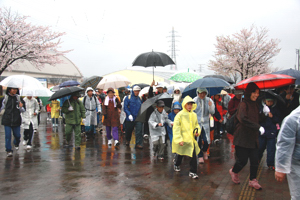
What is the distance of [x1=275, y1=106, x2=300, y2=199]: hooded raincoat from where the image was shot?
10.1 feet

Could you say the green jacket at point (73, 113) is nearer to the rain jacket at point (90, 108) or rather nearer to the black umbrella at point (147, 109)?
the rain jacket at point (90, 108)

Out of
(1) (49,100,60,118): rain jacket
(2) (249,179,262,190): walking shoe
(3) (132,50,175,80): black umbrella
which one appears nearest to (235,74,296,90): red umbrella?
(2) (249,179,262,190): walking shoe

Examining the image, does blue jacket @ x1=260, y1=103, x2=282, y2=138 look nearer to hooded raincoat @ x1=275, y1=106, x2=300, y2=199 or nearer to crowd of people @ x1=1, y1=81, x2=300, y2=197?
crowd of people @ x1=1, y1=81, x2=300, y2=197

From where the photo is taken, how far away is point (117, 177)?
19.2 feet

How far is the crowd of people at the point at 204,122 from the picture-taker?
3.18 metres

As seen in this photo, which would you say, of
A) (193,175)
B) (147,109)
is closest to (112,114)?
(147,109)

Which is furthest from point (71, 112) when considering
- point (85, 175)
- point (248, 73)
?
point (248, 73)

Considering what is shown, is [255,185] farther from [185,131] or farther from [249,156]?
[185,131]

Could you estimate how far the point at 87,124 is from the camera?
10.6 meters

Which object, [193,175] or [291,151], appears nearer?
[291,151]

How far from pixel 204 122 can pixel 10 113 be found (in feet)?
16.6

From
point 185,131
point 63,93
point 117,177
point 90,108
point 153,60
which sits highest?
point 153,60

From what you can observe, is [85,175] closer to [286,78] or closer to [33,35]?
[286,78]

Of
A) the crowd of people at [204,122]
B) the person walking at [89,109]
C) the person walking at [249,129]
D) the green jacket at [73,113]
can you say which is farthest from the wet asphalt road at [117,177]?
the person walking at [89,109]
